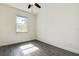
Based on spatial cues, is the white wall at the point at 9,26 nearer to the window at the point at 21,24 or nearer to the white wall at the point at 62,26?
the window at the point at 21,24

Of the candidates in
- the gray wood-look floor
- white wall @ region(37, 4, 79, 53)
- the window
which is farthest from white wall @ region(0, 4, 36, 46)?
white wall @ region(37, 4, 79, 53)

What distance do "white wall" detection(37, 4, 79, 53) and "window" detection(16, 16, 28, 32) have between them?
159cm

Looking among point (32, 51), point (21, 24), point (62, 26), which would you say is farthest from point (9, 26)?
point (62, 26)

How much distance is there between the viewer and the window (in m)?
3.96

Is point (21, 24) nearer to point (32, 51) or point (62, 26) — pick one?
point (32, 51)

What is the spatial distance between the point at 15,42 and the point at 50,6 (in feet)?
11.5

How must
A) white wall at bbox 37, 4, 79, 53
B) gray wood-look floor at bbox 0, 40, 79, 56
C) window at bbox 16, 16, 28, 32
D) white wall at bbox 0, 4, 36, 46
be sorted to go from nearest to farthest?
A: gray wood-look floor at bbox 0, 40, 79, 56 → white wall at bbox 37, 4, 79, 53 → white wall at bbox 0, 4, 36, 46 → window at bbox 16, 16, 28, 32

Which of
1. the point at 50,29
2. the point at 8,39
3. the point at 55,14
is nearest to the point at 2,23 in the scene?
the point at 8,39

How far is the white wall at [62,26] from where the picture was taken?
2.50 metres

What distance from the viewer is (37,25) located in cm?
493

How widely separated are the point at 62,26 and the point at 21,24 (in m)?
2.99

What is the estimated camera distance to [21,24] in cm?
420

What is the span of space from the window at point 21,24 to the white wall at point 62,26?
1593 millimetres

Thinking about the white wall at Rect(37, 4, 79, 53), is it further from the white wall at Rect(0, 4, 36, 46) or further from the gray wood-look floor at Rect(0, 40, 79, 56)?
the white wall at Rect(0, 4, 36, 46)
